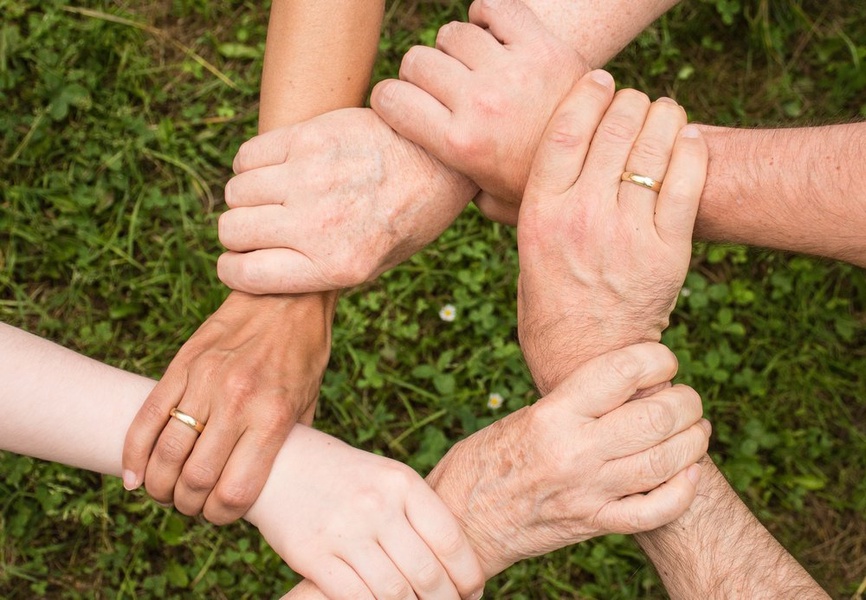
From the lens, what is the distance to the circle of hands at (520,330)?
2.02 m

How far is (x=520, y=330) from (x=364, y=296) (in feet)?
3.92

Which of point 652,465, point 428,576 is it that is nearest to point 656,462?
point 652,465

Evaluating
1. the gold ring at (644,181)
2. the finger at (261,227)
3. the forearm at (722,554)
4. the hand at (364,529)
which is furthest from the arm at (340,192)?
the forearm at (722,554)

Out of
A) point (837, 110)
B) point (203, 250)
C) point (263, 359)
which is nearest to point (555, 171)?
point (263, 359)

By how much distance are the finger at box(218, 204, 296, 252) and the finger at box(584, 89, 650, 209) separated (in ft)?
2.70

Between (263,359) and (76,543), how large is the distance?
58.5 inches

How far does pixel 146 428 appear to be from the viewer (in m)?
2.13

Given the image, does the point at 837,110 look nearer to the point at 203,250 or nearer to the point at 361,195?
the point at 361,195

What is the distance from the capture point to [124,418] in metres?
2.19

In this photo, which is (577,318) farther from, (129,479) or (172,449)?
(129,479)

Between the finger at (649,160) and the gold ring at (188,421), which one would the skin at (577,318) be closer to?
the finger at (649,160)

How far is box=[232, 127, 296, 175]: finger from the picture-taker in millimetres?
2400

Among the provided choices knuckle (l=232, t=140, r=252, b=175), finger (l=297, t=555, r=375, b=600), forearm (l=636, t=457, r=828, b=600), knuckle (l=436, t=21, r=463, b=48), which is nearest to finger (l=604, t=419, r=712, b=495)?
forearm (l=636, t=457, r=828, b=600)

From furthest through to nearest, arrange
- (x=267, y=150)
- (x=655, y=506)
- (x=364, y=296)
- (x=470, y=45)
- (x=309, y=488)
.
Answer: (x=364, y=296) < (x=267, y=150) < (x=470, y=45) < (x=309, y=488) < (x=655, y=506)
